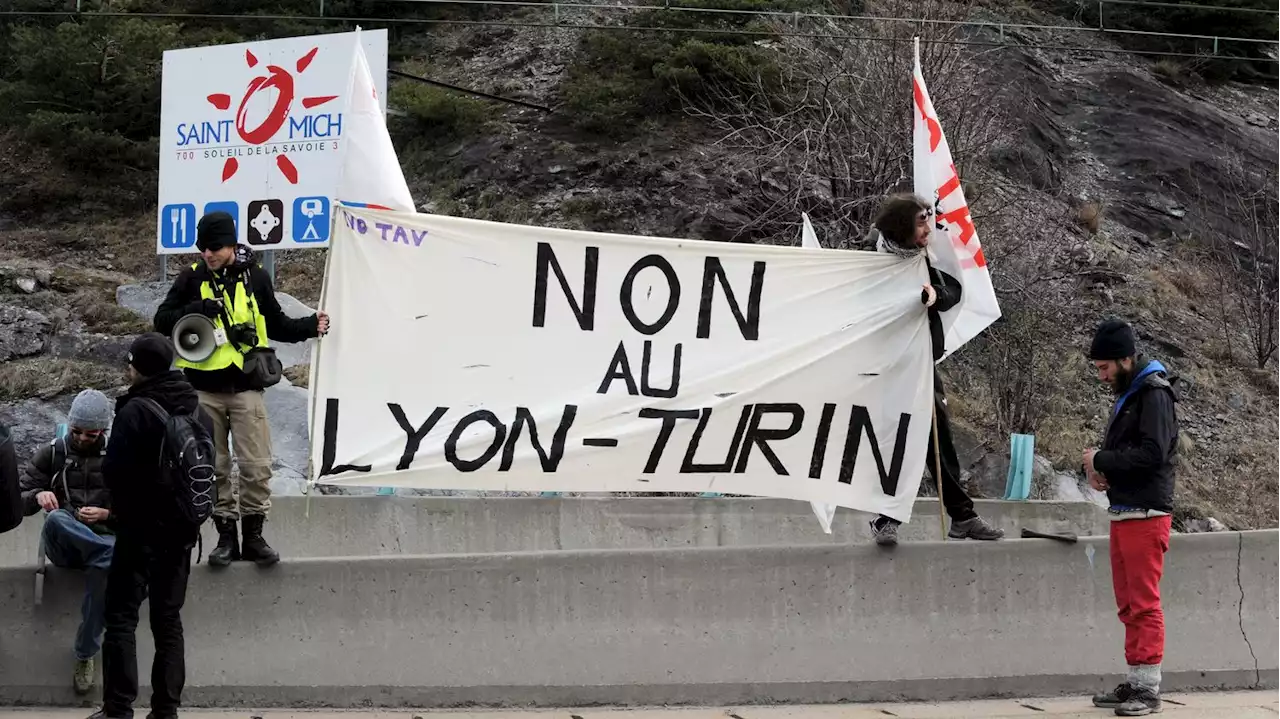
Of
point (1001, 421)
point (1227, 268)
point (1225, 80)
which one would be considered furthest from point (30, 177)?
point (1225, 80)

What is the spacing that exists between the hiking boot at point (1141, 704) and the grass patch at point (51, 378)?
12.0m

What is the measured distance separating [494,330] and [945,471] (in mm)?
2872

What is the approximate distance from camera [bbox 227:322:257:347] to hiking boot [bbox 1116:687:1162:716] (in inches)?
203

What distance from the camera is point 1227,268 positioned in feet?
80.7

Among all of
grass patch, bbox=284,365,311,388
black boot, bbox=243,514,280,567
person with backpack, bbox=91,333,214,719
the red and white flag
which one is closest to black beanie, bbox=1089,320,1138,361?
the red and white flag

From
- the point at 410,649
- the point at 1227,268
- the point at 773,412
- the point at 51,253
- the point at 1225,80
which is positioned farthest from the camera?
the point at 1225,80

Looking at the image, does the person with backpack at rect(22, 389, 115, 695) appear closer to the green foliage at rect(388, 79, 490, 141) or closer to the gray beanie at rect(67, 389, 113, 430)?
the gray beanie at rect(67, 389, 113, 430)

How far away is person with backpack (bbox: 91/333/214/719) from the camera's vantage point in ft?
19.5

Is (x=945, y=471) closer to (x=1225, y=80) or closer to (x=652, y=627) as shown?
(x=652, y=627)

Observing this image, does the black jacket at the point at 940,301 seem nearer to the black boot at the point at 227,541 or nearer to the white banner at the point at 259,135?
the black boot at the point at 227,541

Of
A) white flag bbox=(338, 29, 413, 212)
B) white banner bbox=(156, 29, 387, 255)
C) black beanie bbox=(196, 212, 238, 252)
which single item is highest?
white banner bbox=(156, 29, 387, 255)

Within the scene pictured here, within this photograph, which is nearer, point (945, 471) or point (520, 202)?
point (945, 471)

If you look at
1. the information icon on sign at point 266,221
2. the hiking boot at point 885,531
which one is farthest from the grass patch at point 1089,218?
the hiking boot at point 885,531

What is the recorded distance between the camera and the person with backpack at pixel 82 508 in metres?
6.67
